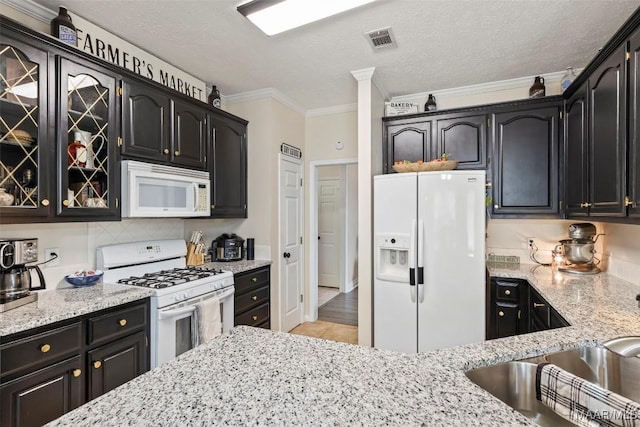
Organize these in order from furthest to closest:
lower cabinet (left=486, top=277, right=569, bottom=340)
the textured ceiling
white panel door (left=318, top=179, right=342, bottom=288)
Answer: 1. white panel door (left=318, top=179, right=342, bottom=288)
2. lower cabinet (left=486, top=277, right=569, bottom=340)
3. the textured ceiling

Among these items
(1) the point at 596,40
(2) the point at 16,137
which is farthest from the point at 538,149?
(2) the point at 16,137

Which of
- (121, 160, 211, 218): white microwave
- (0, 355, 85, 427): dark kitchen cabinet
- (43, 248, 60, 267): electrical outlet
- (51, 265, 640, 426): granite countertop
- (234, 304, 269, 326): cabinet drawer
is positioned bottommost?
(234, 304, 269, 326): cabinet drawer

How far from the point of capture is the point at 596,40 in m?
2.40

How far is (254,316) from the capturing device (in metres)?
3.08

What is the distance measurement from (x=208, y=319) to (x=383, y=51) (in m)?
2.51

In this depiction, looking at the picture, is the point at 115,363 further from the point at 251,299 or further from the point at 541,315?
the point at 541,315

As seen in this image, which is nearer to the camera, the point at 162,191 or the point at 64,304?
the point at 64,304

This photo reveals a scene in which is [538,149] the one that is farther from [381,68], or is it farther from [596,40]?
[381,68]

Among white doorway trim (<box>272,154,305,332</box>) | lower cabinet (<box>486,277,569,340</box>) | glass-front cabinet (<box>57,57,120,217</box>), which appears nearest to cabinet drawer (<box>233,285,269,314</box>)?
white doorway trim (<box>272,154,305,332</box>)

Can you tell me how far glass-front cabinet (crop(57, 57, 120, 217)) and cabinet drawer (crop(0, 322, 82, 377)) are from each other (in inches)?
27.4

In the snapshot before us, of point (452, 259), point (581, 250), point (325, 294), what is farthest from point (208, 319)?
point (325, 294)

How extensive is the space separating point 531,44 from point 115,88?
308cm

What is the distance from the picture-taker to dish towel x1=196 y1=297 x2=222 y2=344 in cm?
234

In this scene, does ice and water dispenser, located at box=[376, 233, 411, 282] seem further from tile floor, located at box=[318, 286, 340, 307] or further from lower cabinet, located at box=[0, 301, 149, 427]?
tile floor, located at box=[318, 286, 340, 307]
